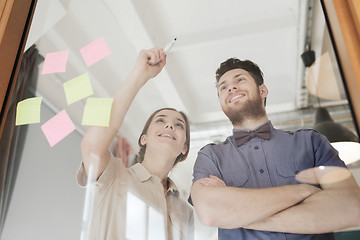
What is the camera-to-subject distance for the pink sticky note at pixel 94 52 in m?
1.15

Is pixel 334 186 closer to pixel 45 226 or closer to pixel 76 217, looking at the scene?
pixel 76 217

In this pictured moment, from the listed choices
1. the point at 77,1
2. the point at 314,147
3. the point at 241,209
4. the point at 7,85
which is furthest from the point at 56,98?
the point at 314,147

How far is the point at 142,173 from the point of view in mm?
996

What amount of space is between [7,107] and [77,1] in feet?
1.62

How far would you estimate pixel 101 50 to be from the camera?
3.81 ft

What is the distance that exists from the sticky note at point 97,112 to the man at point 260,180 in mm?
343

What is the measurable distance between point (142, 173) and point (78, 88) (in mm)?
389

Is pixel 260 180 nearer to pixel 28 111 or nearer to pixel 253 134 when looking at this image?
pixel 253 134

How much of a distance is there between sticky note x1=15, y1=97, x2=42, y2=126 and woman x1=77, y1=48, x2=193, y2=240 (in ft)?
0.78

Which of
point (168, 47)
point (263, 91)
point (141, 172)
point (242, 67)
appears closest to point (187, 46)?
point (168, 47)

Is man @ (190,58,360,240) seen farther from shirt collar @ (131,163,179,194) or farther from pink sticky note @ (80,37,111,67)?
pink sticky note @ (80,37,111,67)

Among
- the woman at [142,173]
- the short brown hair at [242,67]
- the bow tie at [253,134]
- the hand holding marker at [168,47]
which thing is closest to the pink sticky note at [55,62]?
the woman at [142,173]

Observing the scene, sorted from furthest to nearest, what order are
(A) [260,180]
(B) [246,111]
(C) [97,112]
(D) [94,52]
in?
(D) [94,52] < (C) [97,112] < (B) [246,111] < (A) [260,180]

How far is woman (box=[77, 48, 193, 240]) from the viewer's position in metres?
0.91
